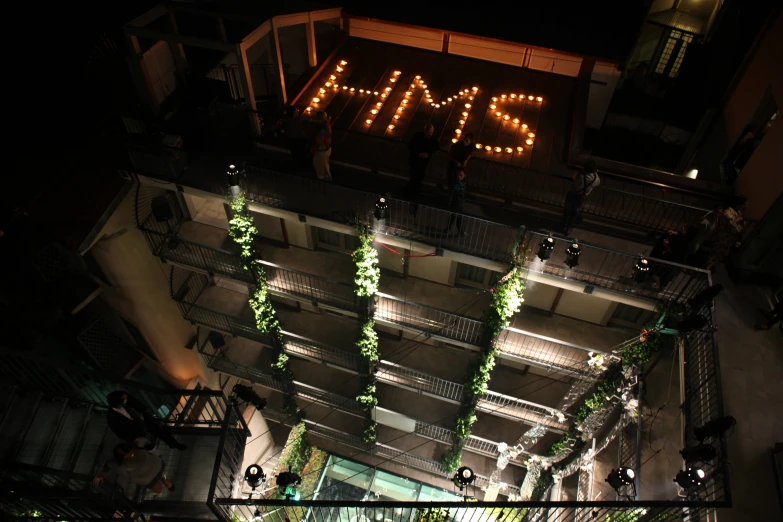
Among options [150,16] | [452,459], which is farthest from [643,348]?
[150,16]

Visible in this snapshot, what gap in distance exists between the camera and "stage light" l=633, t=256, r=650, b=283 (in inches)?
376

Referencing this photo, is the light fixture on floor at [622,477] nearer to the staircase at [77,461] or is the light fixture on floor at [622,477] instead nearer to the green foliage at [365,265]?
the green foliage at [365,265]

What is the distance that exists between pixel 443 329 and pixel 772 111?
8.95 meters

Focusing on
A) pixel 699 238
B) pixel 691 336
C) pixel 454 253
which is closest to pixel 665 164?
pixel 699 238

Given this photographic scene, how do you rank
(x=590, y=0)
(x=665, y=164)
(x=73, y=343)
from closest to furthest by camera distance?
(x=73, y=343) < (x=590, y=0) < (x=665, y=164)

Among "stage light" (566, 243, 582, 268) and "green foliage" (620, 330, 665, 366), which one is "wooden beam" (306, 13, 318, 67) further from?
"green foliage" (620, 330, 665, 366)

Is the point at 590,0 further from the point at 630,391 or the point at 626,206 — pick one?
the point at 630,391

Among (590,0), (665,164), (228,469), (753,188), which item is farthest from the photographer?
(665,164)

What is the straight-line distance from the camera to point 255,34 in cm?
1123

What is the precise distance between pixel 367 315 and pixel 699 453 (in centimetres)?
767

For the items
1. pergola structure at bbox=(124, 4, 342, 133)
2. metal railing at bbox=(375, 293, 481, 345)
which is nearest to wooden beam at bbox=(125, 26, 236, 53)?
pergola structure at bbox=(124, 4, 342, 133)

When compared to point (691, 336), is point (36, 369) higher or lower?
lower

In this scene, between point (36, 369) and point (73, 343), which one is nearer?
point (36, 369)

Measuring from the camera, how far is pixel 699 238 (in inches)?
394
